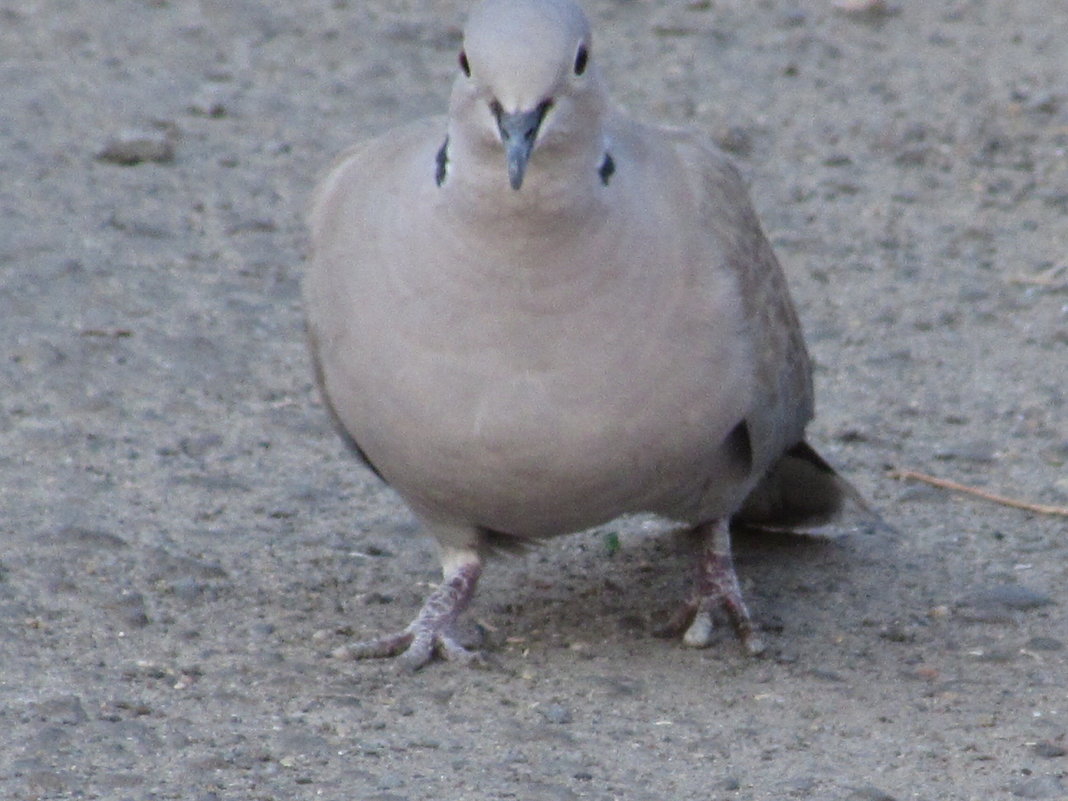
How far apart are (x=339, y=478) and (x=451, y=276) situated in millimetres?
1495

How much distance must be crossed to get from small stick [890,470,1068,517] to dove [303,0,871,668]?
3.50 ft

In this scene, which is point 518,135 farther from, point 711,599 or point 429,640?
point 711,599

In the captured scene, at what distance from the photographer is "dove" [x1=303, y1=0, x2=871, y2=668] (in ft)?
10.5

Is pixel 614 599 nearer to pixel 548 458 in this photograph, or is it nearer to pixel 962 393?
pixel 548 458

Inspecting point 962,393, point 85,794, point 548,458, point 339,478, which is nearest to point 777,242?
point 962,393

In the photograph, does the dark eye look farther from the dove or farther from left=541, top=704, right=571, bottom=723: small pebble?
left=541, top=704, right=571, bottom=723: small pebble

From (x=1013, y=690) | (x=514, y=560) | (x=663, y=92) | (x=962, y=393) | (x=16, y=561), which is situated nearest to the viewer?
(x=1013, y=690)

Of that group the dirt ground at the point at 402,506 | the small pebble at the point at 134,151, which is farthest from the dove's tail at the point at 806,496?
the small pebble at the point at 134,151

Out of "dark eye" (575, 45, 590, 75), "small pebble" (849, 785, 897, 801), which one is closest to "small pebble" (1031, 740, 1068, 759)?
"small pebble" (849, 785, 897, 801)

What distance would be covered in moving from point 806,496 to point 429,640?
0.99m

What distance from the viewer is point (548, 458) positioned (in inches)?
136

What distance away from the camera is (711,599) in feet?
13.2

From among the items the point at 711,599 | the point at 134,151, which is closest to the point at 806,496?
the point at 711,599

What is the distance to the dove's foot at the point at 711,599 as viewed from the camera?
395 cm
